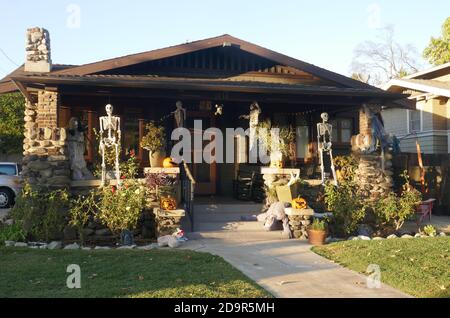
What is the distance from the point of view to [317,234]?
9.28 m

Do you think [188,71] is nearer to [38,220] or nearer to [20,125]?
[38,220]

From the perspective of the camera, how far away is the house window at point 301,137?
49.9 ft

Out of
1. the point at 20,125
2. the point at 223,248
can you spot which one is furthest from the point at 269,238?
the point at 20,125

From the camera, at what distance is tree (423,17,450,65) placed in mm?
30094

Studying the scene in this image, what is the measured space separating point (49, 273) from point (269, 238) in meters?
4.65

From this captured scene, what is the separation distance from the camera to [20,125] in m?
24.7

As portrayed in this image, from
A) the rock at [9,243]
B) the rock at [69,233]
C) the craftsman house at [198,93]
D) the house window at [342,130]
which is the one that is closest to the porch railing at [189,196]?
the craftsman house at [198,93]

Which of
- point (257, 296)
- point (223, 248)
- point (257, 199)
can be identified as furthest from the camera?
point (257, 199)

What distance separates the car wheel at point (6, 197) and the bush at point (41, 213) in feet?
26.8

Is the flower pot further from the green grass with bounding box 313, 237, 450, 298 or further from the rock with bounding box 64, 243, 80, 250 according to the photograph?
the green grass with bounding box 313, 237, 450, 298

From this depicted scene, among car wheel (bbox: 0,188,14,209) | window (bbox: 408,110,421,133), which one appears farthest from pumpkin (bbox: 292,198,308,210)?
car wheel (bbox: 0,188,14,209)

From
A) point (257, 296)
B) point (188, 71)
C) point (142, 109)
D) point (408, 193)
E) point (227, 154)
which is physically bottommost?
point (257, 296)

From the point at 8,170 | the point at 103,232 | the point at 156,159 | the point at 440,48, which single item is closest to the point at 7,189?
Answer: the point at 8,170
